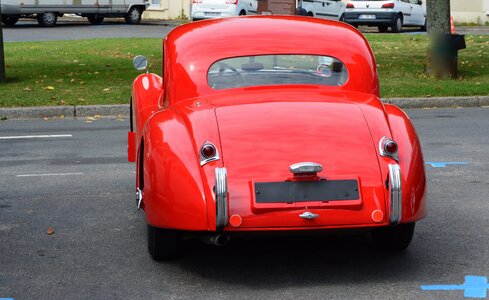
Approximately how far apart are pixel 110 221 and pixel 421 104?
8691 mm

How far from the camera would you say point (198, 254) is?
22.6ft

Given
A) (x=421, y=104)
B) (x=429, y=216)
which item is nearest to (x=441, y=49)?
(x=421, y=104)

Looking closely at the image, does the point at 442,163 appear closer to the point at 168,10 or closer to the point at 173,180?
the point at 173,180

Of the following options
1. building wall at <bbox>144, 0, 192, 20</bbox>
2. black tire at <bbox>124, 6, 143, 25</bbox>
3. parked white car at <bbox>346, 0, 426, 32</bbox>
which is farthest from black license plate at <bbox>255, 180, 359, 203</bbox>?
building wall at <bbox>144, 0, 192, 20</bbox>

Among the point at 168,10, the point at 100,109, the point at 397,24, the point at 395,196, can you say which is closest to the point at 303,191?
the point at 395,196

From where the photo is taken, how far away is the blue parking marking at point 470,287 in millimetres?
5883

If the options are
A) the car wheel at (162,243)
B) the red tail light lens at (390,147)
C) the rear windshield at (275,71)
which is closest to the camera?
the red tail light lens at (390,147)

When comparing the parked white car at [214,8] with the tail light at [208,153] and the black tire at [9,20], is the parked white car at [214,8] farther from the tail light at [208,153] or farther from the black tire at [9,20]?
the tail light at [208,153]

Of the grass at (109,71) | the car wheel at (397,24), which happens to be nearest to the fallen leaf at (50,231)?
the grass at (109,71)

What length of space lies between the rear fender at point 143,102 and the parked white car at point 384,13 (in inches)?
1013

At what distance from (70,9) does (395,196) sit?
103 ft

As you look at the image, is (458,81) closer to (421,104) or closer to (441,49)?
(441,49)

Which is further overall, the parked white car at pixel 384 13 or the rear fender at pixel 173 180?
the parked white car at pixel 384 13

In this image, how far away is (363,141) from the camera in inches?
249
